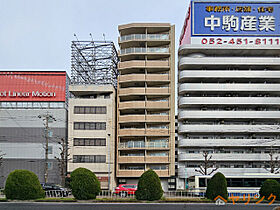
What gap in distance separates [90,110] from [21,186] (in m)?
28.6

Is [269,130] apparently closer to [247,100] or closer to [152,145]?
[247,100]

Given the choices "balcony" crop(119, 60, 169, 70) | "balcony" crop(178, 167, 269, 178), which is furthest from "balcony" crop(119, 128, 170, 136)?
"balcony" crop(119, 60, 169, 70)

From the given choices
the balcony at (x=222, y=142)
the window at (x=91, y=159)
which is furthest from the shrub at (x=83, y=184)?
the balcony at (x=222, y=142)

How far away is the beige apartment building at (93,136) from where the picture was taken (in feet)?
214

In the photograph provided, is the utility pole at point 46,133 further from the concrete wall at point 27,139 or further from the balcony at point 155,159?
the balcony at point 155,159

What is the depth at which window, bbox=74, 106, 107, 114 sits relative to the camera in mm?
66812

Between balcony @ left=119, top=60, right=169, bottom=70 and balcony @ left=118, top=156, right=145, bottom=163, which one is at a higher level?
balcony @ left=119, top=60, right=169, bottom=70

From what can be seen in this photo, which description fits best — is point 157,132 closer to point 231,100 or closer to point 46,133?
point 231,100

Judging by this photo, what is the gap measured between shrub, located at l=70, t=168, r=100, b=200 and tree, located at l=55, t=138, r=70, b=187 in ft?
73.6

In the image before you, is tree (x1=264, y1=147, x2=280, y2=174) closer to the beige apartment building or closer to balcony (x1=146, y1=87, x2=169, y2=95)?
balcony (x1=146, y1=87, x2=169, y2=95)

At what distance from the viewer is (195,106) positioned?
72.0m

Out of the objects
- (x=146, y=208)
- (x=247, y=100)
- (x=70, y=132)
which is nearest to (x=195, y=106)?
(x=247, y=100)

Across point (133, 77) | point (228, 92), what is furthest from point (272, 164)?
point (133, 77)

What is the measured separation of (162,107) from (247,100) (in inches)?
618
